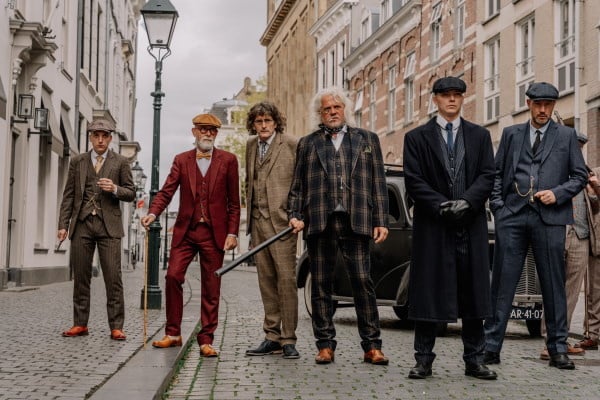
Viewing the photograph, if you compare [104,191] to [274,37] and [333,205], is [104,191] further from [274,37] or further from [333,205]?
[274,37]

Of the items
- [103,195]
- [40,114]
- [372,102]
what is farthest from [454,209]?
[372,102]

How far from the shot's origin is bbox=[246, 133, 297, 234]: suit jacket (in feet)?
24.4

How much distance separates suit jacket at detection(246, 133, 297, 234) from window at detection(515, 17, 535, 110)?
59.5 feet

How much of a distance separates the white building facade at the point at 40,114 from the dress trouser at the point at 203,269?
815cm

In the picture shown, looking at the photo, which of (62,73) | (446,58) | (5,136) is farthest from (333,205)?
(446,58)

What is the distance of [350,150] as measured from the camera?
281 inches

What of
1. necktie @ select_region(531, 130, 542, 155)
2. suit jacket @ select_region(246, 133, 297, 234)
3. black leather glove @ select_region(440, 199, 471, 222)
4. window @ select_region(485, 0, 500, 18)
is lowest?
black leather glove @ select_region(440, 199, 471, 222)

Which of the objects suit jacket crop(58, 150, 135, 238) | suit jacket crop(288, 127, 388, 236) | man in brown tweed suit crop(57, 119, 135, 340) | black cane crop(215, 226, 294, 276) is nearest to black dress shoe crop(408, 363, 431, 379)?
suit jacket crop(288, 127, 388, 236)

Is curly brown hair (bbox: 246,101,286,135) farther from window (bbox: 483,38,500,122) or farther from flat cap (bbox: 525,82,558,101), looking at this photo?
window (bbox: 483,38,500,122)

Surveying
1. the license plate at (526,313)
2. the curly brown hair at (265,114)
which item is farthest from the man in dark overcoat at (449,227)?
the license plate at (526,313)

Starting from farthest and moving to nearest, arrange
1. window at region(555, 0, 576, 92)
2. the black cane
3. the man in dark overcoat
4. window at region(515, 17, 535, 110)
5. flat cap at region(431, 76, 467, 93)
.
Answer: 1. window at region(515, 17, 535, 110)
2. window at region(555, 0, 576, 92)
3. the black cane
4. flat cap at region(431, 76, 467, 93)
5. the man in dark overcoat

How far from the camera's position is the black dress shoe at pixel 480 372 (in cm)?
638

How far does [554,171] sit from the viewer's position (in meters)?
7.21

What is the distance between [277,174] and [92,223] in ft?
6.19
